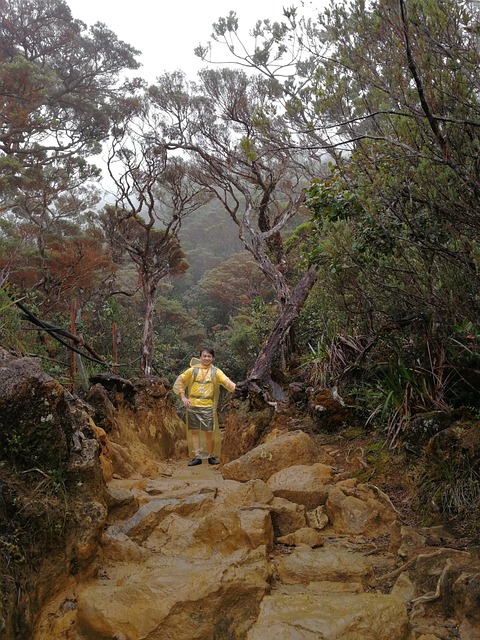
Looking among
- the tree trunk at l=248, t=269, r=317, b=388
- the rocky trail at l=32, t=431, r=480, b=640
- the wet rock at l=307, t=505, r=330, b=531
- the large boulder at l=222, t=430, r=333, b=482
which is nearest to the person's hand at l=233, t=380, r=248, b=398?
the tree trunk at l=248, t=269, r=317, b=388

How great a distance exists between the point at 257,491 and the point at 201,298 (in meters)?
23.0

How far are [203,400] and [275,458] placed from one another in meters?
2.39

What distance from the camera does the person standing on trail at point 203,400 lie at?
691 cm

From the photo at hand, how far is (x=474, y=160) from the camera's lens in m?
3.13

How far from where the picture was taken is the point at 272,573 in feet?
9.36

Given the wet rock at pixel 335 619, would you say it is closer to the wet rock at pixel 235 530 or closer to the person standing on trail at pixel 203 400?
the wet rock at pixel 235 530

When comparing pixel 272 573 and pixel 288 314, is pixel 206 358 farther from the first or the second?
pixel 272 573

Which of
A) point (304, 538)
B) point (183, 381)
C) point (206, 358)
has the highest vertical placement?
point (206, 358)

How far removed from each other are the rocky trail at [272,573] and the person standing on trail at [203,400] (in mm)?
2803

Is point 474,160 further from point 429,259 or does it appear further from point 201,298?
point 201,298

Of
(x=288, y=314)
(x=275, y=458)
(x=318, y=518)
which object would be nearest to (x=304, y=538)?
(x=318, y=518)

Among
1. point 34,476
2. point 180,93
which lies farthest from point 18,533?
point 180,93

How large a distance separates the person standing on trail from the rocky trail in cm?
280

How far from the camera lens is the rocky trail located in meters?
2.38
